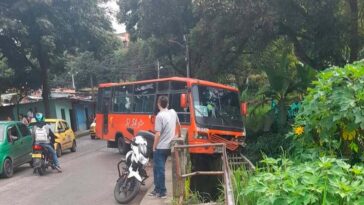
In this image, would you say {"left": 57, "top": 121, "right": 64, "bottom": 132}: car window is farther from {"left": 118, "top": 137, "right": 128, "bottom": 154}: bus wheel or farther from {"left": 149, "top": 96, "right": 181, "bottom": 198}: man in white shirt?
{"left": 149, "top": 96, "right": 181, "bottom": 198}: man in white shirt

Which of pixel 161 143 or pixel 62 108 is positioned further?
A: pixel 62 108

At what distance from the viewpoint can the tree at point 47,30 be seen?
928 inches

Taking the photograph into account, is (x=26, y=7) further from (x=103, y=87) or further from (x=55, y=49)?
(x=103, y=87)

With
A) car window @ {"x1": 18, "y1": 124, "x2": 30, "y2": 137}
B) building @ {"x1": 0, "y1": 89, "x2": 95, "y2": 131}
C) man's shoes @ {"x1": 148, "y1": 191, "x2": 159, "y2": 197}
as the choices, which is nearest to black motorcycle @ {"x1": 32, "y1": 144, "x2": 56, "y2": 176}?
car window @ {"x1": 18, "y1": 124, "x2": 30, "y2": 137}

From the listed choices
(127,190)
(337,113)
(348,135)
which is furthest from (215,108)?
(337,113)

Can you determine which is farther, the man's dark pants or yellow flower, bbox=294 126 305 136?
the man's dark pants

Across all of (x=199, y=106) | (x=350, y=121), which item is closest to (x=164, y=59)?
(x=199, y=106)

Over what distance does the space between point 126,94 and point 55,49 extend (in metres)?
12.0

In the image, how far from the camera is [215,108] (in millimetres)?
13391

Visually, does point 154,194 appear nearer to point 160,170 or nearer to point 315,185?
point 160,170

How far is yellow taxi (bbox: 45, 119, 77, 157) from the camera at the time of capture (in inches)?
680

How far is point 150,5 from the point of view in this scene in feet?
73.0

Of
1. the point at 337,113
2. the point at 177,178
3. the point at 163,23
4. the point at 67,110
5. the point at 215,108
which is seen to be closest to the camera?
the point at 337,113

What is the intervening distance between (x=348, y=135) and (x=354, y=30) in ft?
35.4
